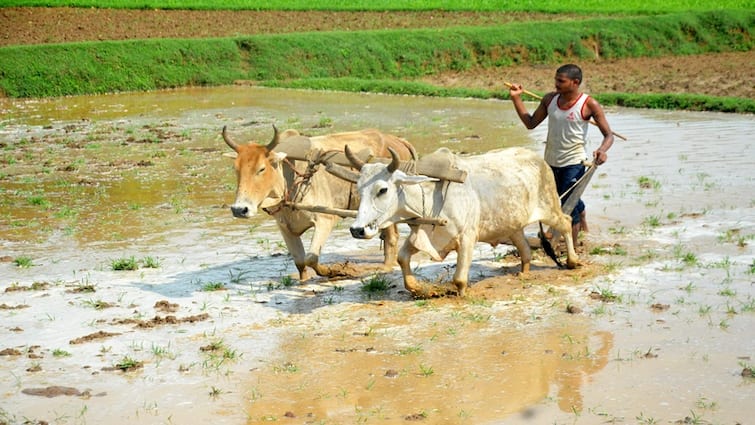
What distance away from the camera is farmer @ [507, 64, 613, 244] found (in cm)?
871

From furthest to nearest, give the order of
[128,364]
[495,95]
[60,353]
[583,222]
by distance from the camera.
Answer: [495,95], [583,222], [60,353], [128,364]

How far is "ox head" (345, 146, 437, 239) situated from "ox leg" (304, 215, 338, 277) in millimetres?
989

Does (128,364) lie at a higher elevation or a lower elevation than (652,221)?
higher

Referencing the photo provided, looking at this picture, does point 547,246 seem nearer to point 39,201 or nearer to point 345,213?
point 345,213

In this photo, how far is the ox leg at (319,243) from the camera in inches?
332

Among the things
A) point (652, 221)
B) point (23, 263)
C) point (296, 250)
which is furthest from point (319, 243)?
point (652, 221)

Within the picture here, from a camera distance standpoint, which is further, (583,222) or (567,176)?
(583,222)

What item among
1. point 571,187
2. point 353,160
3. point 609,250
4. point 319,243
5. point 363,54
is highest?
point 353,160

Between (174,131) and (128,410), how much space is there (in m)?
12.3

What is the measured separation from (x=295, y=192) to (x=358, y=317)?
139 centimetres

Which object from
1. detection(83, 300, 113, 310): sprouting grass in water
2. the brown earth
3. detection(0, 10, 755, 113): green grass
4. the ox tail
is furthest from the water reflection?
the brown earth

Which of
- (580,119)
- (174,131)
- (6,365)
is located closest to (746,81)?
(174,131)

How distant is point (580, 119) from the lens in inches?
347

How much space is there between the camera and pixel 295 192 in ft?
27.9
